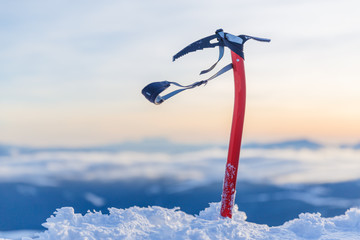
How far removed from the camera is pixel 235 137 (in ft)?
14.8

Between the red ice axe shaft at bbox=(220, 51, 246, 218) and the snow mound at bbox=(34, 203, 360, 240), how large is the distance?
17 cm

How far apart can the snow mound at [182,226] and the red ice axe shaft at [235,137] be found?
0.17 meters

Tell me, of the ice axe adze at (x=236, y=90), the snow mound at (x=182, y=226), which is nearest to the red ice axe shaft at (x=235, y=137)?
the ice axe adze at (x=236, y=90)

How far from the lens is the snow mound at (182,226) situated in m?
4.00

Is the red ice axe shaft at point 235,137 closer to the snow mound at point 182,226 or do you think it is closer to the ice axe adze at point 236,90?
the ice axe adze at point 236,90

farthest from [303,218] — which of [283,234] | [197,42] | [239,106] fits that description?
[197,42]

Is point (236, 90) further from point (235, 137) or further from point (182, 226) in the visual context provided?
point (182, 226)

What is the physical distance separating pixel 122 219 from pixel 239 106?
142 cm

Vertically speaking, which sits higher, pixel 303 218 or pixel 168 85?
pixel 168 85

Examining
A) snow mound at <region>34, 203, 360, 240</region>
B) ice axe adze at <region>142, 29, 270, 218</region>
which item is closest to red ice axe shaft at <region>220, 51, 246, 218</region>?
ice axe adze at <region>142, 29, 270, 218</region>

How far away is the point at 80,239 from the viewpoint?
3.85 metres

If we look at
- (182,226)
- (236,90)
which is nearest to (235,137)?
(236,90)

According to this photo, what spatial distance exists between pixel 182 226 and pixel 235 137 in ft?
3.01

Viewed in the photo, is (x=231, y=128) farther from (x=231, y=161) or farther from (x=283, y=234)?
(x=283, y=234)
